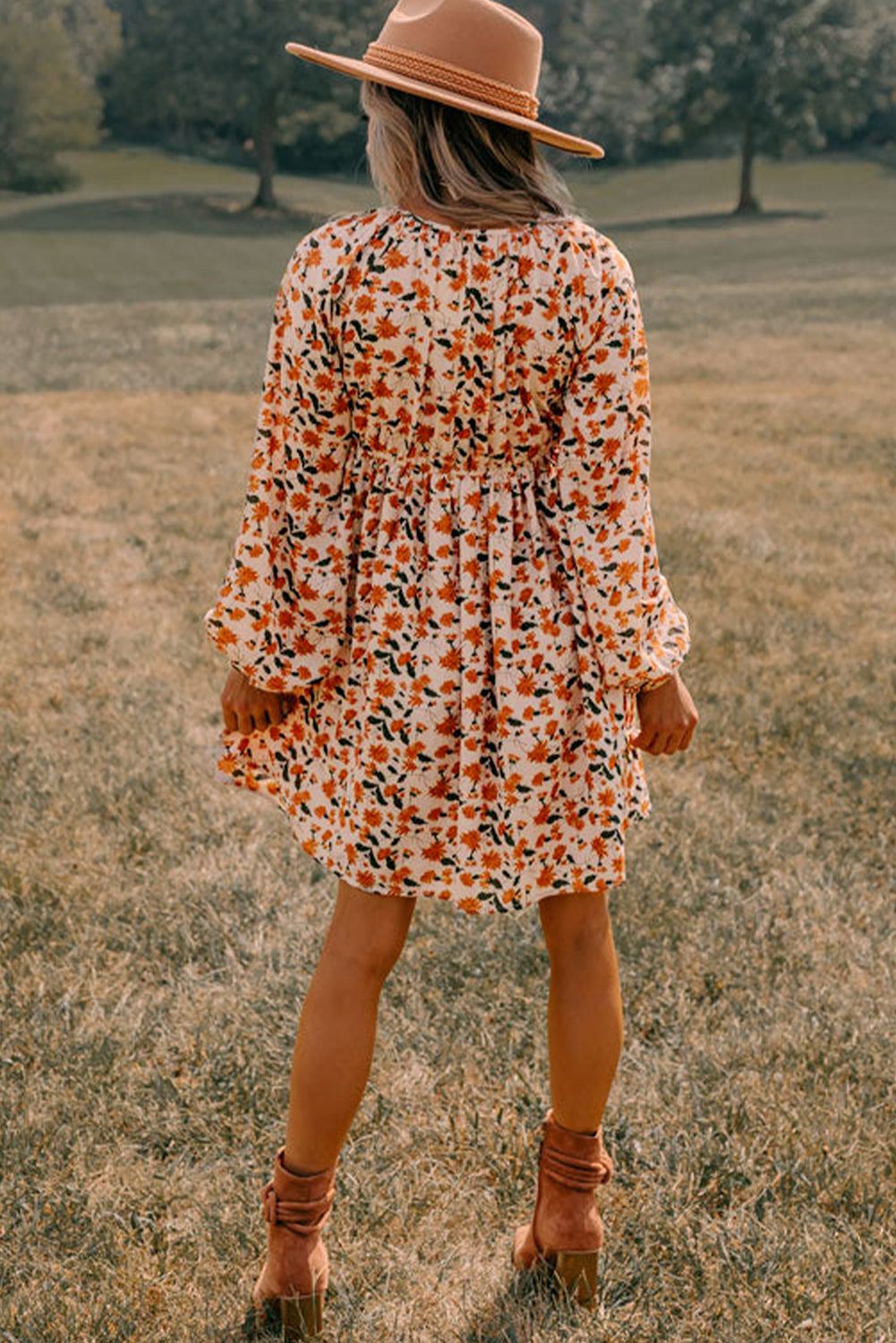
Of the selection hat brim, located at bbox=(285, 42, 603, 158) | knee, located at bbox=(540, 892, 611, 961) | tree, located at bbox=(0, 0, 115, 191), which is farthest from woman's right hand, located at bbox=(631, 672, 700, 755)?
tree, located at bbox=(0, 0, 115, 191)

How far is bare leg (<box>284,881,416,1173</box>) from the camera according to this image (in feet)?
6.80

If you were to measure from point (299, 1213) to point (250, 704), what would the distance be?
32.9 inches

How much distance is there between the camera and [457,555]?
6.37 ft

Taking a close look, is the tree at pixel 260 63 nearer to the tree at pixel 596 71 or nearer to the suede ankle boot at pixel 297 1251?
the tree at pixel 596 71

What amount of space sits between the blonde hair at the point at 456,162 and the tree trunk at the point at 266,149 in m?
49.3

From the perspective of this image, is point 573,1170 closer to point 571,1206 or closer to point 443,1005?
point 571,1206

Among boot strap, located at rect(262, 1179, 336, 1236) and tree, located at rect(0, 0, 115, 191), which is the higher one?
boot strap, located at rect(262, 1179, 336, 1236)

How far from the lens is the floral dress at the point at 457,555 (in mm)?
1844

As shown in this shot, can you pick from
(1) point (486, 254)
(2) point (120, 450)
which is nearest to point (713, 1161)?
(1) point (486, 254)

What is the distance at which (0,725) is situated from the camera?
451 centimetres

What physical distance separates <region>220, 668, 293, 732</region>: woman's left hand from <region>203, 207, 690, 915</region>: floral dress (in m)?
0.04

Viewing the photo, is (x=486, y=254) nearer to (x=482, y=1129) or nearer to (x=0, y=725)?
(x=482, y=1129)

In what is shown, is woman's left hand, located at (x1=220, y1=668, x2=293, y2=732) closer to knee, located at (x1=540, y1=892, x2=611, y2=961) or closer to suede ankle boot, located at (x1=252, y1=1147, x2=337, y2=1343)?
knee, located at (x1=540, y1=892, x2=611, y2=961)

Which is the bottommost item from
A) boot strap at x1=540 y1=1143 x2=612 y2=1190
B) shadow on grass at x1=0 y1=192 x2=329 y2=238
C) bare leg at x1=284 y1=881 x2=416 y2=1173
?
shadow on grass at x1=0 y1=192 x2=329 y2=238
